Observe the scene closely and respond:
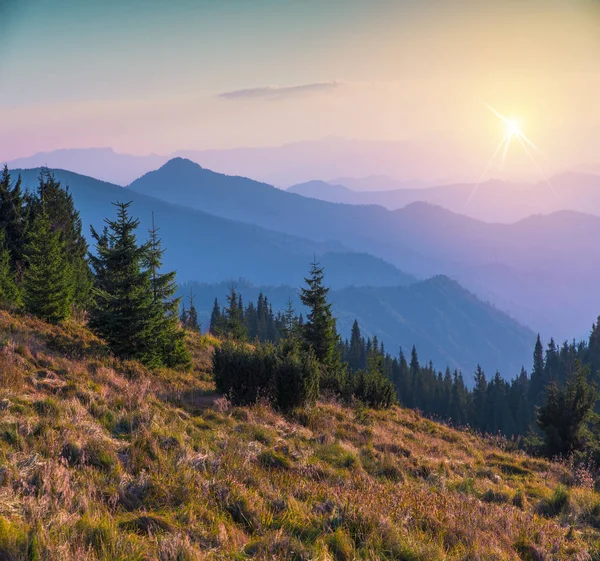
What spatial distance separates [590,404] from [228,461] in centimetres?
2442

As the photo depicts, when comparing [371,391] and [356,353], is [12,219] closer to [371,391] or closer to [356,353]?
[371,391]

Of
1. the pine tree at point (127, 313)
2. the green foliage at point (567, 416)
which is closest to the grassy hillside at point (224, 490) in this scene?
the pine tree at point (127, 313)

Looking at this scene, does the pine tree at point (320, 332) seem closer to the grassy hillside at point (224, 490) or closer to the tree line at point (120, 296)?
the tree line at point (120, 296)

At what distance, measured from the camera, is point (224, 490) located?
544cm

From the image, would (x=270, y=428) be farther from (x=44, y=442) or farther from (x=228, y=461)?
(x=44, y=442)

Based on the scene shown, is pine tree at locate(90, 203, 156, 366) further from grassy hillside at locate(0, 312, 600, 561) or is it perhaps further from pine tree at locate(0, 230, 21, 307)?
pine tree at locate(0, 230, 21, 307)

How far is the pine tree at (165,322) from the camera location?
51.2ft

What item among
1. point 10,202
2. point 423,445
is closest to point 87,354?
point 423,445

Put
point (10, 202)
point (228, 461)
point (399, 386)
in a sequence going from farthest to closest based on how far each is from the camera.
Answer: point (399, 386) → point (10, 202) → point (228, 461)

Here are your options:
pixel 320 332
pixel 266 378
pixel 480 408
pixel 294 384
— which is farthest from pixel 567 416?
pixel 480 408

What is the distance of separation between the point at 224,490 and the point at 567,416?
A: 23.3 metres

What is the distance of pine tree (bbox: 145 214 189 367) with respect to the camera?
1559 centimetres

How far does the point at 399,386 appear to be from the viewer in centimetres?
10462

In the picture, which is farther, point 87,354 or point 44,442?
point 87,354
